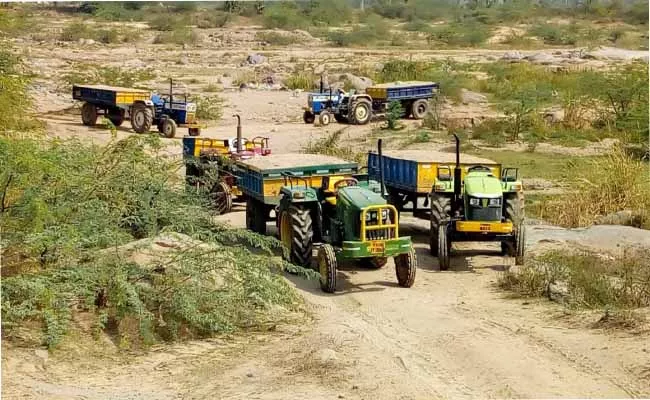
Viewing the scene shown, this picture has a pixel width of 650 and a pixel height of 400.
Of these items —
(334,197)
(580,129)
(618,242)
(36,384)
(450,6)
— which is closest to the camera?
(36,384)

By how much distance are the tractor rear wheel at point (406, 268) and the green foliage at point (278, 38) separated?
57.3m

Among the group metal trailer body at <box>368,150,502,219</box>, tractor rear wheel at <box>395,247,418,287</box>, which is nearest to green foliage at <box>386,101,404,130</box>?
metal trailer body at <box>368,150,502,219</box>

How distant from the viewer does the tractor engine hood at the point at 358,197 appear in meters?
11.3

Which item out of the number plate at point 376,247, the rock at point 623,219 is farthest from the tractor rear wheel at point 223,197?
the rock at point 623,219

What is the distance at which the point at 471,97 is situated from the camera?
117 ft

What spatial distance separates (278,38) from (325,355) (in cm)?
6169

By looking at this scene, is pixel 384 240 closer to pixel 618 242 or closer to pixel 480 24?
pixel 618 242

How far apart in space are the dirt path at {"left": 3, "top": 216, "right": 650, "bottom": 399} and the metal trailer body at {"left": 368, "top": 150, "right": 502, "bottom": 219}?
3.58 metres

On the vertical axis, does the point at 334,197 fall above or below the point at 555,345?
above

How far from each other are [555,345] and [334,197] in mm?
3971

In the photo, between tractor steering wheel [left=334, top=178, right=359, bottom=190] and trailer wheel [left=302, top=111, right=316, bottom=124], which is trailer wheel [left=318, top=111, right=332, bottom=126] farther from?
tractor steering wheel [left=334, top=178, right=359, bottom=190]

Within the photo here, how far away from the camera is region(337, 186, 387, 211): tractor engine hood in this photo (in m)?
11.3

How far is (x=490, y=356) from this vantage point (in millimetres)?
8828

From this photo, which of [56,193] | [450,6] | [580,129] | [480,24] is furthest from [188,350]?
[450,6]
